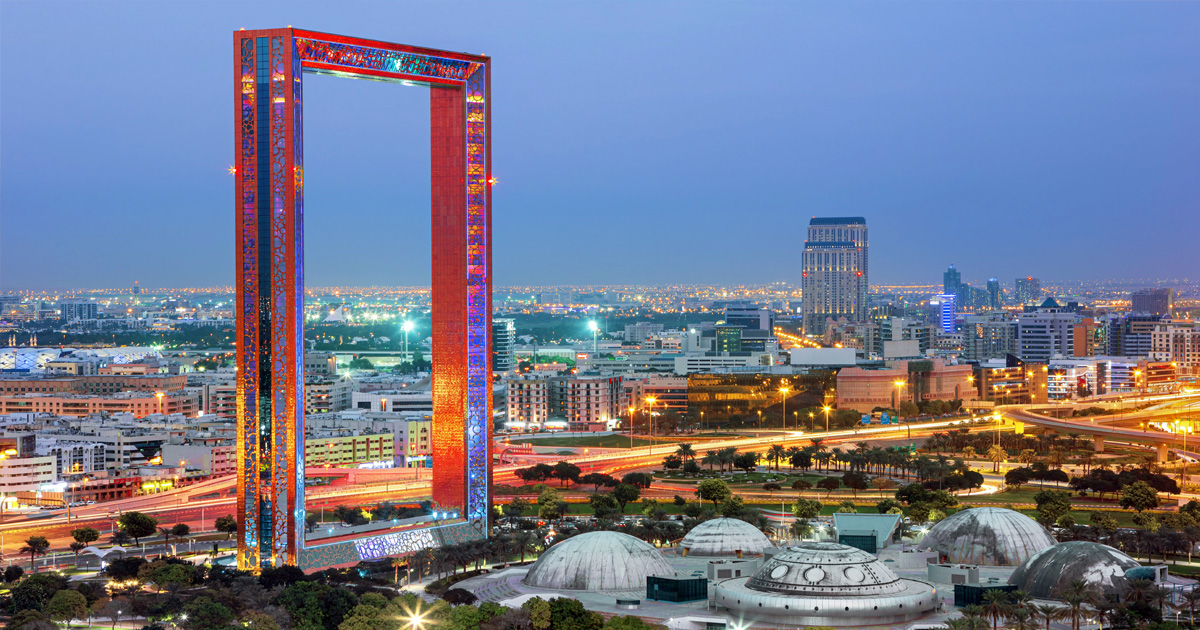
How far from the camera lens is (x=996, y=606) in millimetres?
36875

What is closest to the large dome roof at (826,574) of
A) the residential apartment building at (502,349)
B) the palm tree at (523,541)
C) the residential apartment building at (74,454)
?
the palm tree at (523,541)

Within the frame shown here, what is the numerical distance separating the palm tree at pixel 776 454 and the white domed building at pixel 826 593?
36.9 meters

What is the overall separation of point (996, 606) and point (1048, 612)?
4.05 feet

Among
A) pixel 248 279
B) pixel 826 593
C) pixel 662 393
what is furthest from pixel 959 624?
pixel 662 393

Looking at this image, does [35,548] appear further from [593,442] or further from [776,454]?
[593,442]

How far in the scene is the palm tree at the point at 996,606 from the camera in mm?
36844

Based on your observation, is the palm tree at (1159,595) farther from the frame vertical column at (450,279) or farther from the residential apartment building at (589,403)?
the residential apartment building at (589,403)

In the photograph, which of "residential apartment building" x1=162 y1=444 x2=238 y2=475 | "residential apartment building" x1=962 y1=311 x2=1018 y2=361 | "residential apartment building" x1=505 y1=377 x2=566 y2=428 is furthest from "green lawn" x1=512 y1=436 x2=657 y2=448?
"residential apartment building" x1=962 y1=311 x2=1018 y2=361

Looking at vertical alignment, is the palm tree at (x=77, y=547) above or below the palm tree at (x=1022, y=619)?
Answer: below

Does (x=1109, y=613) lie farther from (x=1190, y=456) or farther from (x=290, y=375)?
→ (x=1190, y=456)

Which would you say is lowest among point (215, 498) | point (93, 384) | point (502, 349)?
point (215, 498)

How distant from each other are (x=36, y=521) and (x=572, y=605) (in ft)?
112

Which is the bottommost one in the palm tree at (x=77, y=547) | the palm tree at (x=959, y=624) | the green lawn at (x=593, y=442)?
the green lawn at (x=593, y=442)

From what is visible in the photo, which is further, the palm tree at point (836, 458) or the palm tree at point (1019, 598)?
the palm tree at point (836, 458)
